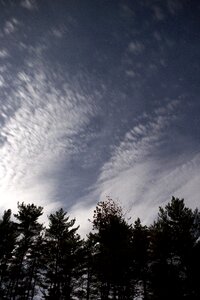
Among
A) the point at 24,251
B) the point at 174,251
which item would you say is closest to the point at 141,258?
the point at 174,251

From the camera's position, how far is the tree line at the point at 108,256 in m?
18.2

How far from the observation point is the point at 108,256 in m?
18.0

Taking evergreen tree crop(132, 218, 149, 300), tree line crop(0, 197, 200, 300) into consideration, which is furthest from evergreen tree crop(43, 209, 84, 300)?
evergreen tree crop(132, 218, 149, 300)

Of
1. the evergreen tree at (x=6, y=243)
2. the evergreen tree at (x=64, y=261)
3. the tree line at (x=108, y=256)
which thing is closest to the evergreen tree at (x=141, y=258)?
the tree line at (x=108, y=256)

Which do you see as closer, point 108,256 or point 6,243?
point 108,256

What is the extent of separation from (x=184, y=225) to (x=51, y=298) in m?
14.3

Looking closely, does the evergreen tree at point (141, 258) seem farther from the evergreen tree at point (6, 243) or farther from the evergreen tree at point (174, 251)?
the evergreen tree at point (6, 243)

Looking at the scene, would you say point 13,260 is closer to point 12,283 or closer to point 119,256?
point 12,283

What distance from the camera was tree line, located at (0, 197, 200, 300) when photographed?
1816cm

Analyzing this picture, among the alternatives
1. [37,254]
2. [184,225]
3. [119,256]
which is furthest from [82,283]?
[184,225]

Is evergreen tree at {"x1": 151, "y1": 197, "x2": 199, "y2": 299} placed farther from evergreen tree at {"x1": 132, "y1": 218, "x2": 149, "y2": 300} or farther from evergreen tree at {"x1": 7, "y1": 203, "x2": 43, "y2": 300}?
evergreen tree at {"x1": 7, "y1": 203, "x2": 43, "y2": 300}

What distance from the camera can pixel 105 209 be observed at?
91.2 feet

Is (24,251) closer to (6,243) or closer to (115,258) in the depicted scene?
(6,243)

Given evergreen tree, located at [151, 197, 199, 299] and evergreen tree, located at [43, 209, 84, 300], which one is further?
evergreen tree, located at [43, 209, 84, 300]
